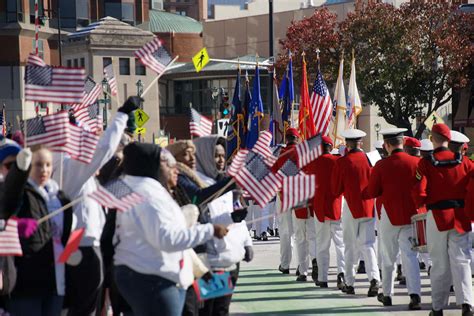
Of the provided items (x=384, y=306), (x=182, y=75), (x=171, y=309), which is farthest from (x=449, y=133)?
(x=182, y=75)

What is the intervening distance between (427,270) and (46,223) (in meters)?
10.0

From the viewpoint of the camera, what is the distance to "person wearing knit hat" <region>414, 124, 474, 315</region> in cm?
1200

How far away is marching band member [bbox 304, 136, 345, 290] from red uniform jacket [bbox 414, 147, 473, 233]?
3512mm

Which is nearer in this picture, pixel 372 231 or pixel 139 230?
pixel 139 230

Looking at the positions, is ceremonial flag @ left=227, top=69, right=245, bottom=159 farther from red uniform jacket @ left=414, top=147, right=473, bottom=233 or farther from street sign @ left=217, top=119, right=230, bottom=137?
red uniform jacket @ left=414, top=147, right=473, bottom=233

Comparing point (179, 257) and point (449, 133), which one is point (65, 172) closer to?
point (179, 257)

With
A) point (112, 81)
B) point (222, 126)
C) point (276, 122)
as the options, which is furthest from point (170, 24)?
point (112, 81)

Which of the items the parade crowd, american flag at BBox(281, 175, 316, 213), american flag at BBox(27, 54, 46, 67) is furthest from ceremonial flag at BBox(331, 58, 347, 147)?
american flag at BBox(27, 54, 46, 67)

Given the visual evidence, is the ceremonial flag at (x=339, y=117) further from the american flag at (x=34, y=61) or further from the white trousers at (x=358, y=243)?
the american flag at (x=34, y=61)

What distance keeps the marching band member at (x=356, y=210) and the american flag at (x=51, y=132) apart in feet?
22.3

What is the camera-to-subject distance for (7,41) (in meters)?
83.0

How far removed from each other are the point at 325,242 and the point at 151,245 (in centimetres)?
846

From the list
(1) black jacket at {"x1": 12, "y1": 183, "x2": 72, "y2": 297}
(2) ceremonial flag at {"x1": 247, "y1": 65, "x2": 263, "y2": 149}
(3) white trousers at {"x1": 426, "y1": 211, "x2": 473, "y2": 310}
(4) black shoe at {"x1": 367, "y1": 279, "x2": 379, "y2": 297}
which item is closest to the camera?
(1) black jacket at {"x1": 12, "y1": 183, "x2": 72, "y2": 297}

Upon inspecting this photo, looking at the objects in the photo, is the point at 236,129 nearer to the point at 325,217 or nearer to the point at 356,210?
the point at 325,217
